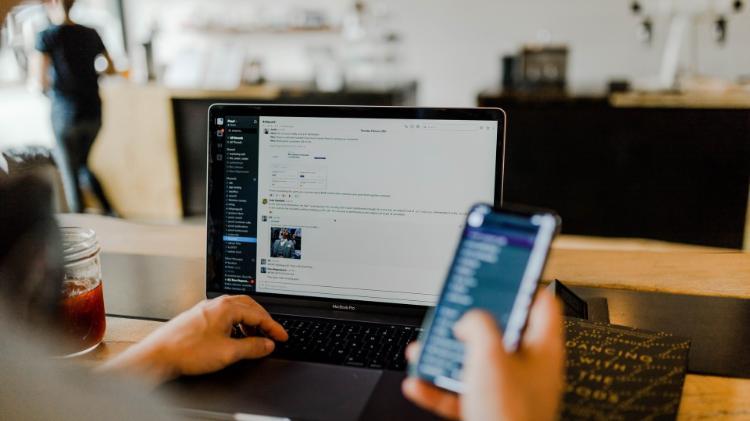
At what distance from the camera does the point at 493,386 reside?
16.9 inches

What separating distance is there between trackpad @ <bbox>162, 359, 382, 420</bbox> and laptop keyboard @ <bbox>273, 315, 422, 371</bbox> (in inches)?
0.8

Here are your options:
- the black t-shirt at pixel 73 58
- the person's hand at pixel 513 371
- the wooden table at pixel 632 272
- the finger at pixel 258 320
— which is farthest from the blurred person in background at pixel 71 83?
the person's hand at pixel 513 371

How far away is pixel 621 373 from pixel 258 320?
1.49ft

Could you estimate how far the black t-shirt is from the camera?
2.92 m

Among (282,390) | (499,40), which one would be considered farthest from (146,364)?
(499,40)

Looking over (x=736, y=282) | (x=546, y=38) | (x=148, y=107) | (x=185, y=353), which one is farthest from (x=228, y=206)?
(x=546, y=38)

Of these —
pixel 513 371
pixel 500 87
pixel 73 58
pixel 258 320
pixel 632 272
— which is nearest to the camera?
pixel 513 371

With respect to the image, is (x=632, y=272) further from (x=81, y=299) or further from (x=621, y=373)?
(x=81, y=299)

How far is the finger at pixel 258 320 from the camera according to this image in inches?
29.4

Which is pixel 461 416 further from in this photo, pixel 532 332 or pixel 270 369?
pixel 270 369

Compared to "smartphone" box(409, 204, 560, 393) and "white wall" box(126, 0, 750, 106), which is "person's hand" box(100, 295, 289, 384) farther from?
"white wall" box(126, 0, 750, 106)

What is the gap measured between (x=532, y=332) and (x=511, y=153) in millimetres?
2922

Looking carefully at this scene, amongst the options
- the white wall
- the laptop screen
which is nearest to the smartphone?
the laptop screen

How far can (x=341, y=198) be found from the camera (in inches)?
33.7
